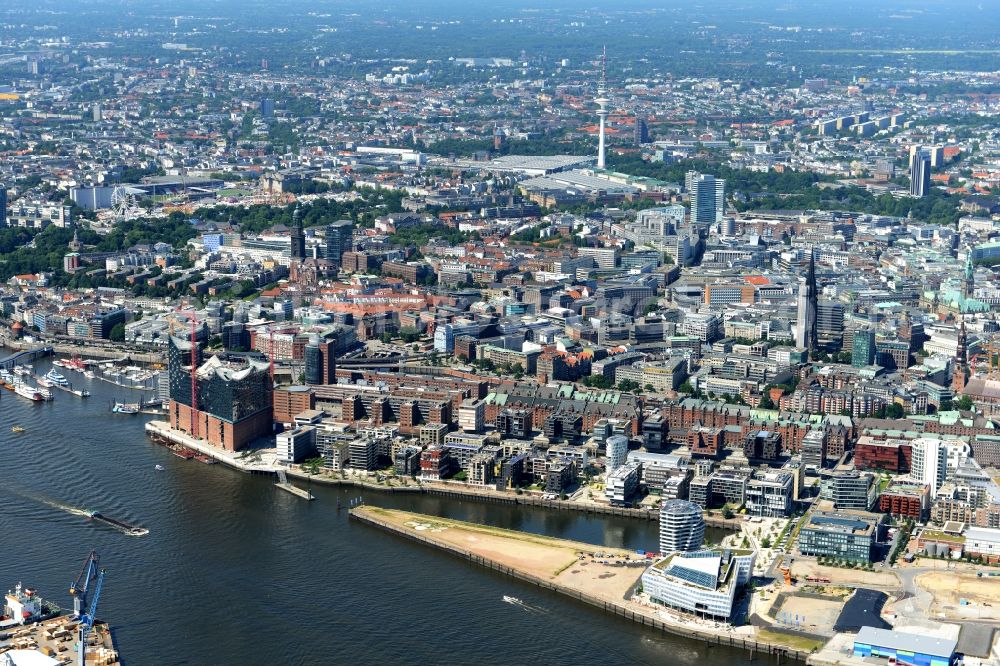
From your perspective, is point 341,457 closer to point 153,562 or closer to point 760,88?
point 153,562

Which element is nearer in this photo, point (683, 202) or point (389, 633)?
point (389, 633)

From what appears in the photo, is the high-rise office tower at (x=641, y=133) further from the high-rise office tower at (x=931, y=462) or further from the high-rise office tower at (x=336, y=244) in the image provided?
the high-rise office tower at (x=931, y=462)

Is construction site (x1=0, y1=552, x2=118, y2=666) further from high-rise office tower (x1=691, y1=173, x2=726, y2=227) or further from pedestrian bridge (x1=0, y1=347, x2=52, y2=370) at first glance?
high-rise office tower (x1=691, y1=173, x2=726, y2=227)

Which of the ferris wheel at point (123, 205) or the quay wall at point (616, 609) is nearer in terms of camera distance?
the quay wall at point (616, 609)

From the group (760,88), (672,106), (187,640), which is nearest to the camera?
(187,640)

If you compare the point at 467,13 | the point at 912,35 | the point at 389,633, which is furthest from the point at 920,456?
the point at 467,13

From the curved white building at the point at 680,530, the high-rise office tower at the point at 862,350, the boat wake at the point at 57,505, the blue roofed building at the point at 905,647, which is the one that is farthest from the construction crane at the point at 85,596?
the high-rise office tower at the point at 862,350

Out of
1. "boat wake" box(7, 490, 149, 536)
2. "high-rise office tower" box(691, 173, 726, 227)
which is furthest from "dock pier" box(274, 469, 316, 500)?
"high-rise office tower" box(691, 173, 726, 227)
